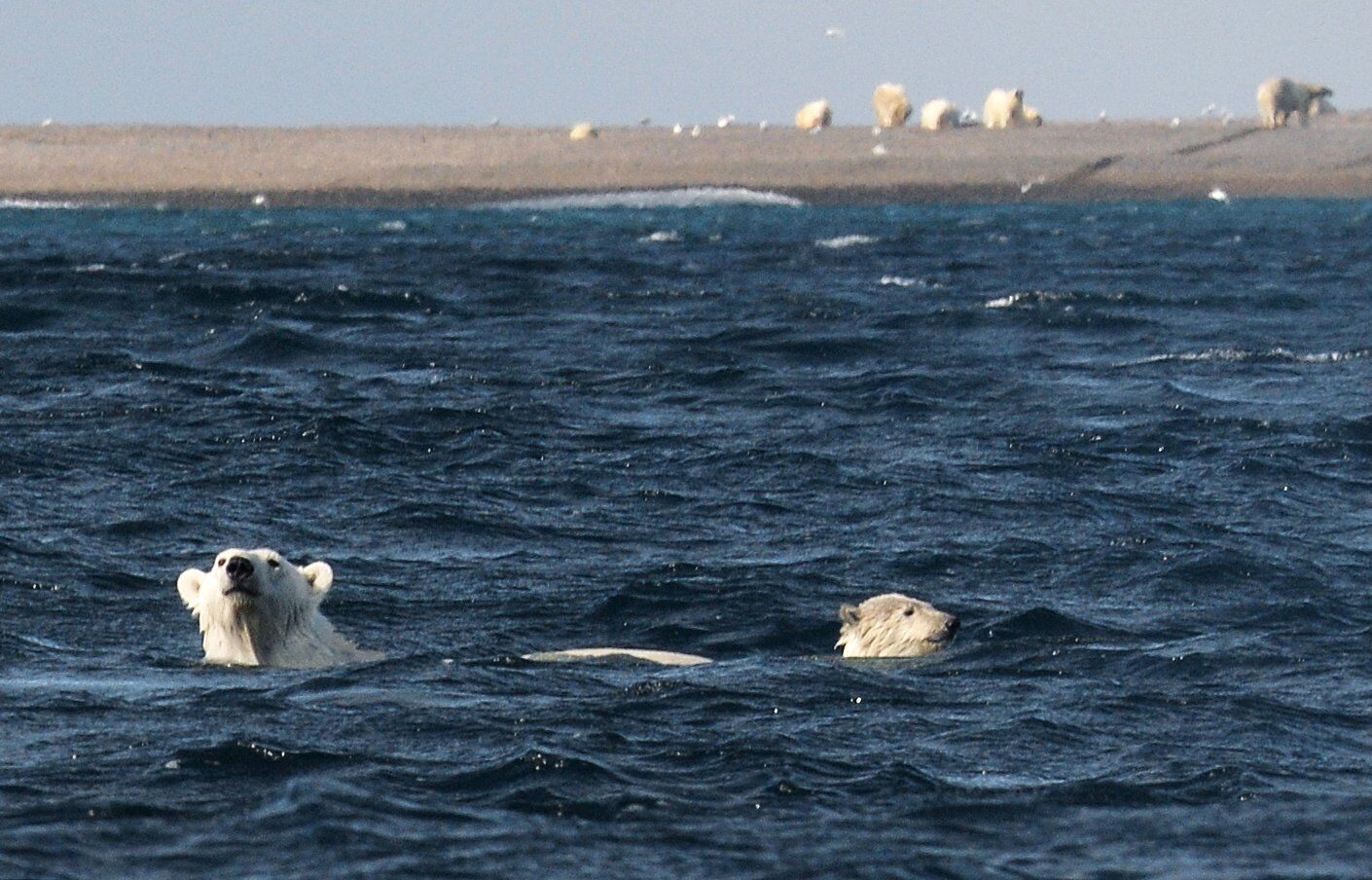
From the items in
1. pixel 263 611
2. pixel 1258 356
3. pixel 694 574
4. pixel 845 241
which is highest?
pixel 263 611

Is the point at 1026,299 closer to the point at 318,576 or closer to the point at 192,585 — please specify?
the point at 318,576

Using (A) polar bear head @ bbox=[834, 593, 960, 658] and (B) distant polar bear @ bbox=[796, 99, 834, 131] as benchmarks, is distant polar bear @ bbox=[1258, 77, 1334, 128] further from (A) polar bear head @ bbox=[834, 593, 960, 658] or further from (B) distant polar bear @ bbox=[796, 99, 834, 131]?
(A) polar bear head @ bbox=[834, 593, 960, 658]

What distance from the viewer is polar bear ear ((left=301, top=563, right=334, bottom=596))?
35.6 ft

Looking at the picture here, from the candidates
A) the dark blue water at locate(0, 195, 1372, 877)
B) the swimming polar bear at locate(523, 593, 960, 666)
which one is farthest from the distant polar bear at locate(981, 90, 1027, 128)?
the swimming polar bear at locate(523, 593, 960, 666)

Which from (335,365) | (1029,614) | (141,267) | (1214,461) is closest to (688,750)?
(1029,614)

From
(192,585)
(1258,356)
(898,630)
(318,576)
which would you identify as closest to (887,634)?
(898,630)

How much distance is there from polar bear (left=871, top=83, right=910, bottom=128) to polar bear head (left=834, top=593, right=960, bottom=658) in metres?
82.8

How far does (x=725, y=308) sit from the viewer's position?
98.6 feet

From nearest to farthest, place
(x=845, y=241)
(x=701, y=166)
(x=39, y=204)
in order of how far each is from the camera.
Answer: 1. (x=845, y=241)
2. (x=39, y=204)
3. (x=701, y=166)

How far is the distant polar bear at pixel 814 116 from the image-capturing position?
9119 centimetres

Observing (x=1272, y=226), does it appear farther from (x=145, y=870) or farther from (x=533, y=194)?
(x=145, y=870)

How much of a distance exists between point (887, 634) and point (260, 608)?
3.12 metres

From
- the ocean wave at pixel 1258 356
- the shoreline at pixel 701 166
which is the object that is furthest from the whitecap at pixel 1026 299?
the shoreline at pixel 701 166

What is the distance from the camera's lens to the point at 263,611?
1063cm
